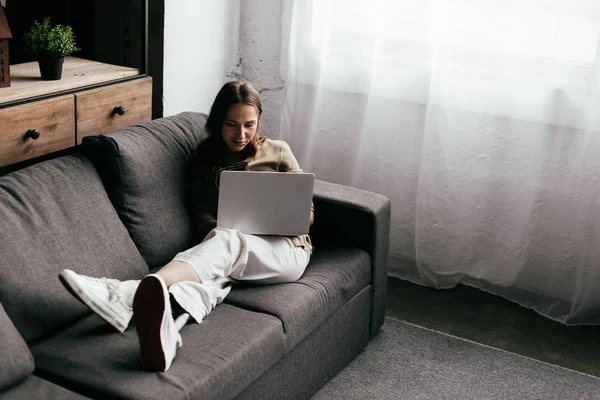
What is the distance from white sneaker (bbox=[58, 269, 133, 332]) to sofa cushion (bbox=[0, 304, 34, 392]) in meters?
0.17

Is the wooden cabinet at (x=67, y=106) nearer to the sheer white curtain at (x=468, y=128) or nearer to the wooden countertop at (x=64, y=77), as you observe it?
the wooden countertop at (x=64, y=77)

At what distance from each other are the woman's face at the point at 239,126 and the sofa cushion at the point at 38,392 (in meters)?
1.03

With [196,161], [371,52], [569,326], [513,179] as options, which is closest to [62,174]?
[196,161]

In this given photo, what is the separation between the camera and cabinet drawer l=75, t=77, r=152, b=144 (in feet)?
8.77

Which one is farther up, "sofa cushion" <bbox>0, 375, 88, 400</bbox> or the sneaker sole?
the sneaker sole

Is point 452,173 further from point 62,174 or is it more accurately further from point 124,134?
point 62,174

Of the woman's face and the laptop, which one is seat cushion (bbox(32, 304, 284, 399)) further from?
the woman's face

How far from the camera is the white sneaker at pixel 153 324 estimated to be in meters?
1.89

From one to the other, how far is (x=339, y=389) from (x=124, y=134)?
1100 millimetres

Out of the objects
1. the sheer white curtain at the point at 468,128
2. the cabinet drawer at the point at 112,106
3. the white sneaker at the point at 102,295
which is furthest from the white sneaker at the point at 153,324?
the sheer white curtain at the point at 468,128

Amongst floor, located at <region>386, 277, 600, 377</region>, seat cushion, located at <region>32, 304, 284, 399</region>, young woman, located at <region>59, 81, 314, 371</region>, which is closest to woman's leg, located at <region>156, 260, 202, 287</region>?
young woman, located at <region>59, 81, 314, 371</region>

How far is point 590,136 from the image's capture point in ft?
9.89

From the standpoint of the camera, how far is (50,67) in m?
2.62

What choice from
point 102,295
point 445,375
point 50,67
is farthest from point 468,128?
point 102,295
